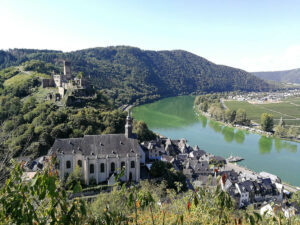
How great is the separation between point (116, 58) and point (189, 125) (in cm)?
12184

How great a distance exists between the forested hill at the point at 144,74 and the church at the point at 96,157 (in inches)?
2668

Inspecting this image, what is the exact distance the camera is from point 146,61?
182875mm

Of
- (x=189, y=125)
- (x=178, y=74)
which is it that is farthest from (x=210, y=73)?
(x=189, y=125)

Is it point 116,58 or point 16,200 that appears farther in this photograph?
point 116,58

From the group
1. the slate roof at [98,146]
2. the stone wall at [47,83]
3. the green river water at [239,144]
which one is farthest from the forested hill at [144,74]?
the slate roof at [98,146]

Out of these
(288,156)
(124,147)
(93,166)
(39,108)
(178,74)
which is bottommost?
(288,156)

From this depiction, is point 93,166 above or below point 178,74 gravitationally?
below

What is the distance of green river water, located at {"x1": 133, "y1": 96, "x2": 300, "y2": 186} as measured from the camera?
110 feet

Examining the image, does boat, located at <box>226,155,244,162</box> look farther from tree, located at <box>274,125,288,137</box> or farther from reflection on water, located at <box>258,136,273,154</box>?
tree, located at <box>274,125,288,137</box>

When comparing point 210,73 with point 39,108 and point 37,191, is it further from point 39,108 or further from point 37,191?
point 37,191

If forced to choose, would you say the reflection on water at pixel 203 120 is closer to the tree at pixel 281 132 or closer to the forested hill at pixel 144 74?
the tree at pixel 281 132

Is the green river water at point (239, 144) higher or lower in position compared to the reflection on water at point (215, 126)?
lower

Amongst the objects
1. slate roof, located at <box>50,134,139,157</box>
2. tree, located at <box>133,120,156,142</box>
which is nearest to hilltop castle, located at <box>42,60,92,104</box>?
tree, located at <box>133,120,156,142</box>

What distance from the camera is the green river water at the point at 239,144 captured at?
33.6 m
